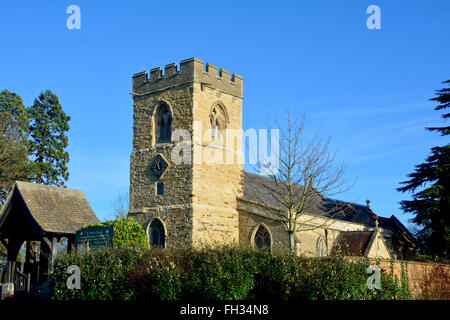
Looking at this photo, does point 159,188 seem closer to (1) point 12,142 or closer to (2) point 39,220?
(2) point 39,220

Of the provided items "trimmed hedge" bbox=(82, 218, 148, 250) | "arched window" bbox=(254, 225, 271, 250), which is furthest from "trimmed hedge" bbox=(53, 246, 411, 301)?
"arched window" bbox=(254, 225, 271, 250)

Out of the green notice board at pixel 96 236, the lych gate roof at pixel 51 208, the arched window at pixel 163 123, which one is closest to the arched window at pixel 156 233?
the lych gate roof at pixel 51 208

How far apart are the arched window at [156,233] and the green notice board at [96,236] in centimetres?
409

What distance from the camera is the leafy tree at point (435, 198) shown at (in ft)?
89.6

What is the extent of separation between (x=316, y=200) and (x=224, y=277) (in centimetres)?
2137

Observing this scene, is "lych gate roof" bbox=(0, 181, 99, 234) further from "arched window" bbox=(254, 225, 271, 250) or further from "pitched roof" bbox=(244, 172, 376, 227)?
"pitched roof" bbox=(244, 172, 376, 227)

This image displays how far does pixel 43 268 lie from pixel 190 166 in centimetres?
865

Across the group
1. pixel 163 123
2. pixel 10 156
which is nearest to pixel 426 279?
pixel 163 123

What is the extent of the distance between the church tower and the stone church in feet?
0.16

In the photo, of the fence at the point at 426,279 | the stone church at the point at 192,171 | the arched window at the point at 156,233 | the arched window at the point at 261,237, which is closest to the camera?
the fence at the point at 426,279

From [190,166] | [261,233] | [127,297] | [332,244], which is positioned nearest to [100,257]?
[127,297]

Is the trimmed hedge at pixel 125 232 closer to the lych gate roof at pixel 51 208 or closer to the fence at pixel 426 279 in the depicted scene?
the lych gate roof at pixel 51 208

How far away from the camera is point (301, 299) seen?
14.2m
